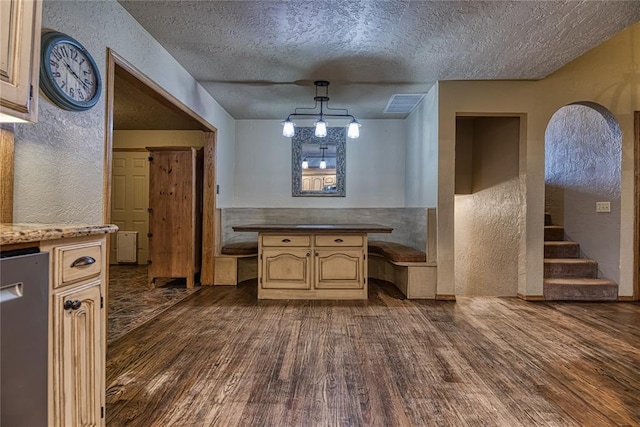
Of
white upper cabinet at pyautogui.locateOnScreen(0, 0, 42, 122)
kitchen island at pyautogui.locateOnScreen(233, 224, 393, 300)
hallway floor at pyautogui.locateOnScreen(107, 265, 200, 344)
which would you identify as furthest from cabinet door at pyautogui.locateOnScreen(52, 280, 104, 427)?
kitchen island at pyautogui.locateOnScreen(233, 224, 393, 300)

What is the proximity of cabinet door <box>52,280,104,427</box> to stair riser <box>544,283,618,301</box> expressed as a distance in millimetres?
4203

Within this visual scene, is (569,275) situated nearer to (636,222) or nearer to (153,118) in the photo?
(636,222)

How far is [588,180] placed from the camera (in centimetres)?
420

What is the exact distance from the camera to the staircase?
3.79m

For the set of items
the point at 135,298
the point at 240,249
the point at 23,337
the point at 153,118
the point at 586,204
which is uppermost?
the point at 153,118

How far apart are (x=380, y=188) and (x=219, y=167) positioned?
95.0 inches

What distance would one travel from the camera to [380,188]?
17.4 feet

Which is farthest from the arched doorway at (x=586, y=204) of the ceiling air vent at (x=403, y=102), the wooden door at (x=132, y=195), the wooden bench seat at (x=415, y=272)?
the wooden door at (x=132, y=195)

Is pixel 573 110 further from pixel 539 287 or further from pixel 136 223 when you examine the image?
pixel 136 223

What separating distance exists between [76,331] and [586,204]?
512 cm

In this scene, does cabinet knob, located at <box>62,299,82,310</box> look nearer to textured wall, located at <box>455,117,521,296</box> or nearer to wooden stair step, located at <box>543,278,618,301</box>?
textured wall, located at <box>455,117,521,296</box>

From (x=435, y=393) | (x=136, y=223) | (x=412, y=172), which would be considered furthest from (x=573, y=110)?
(x=136, y=223)

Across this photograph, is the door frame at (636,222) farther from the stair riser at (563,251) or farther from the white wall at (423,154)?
the white wall at (423,154)

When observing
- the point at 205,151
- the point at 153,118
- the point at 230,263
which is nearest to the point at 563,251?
the point at 230,263
